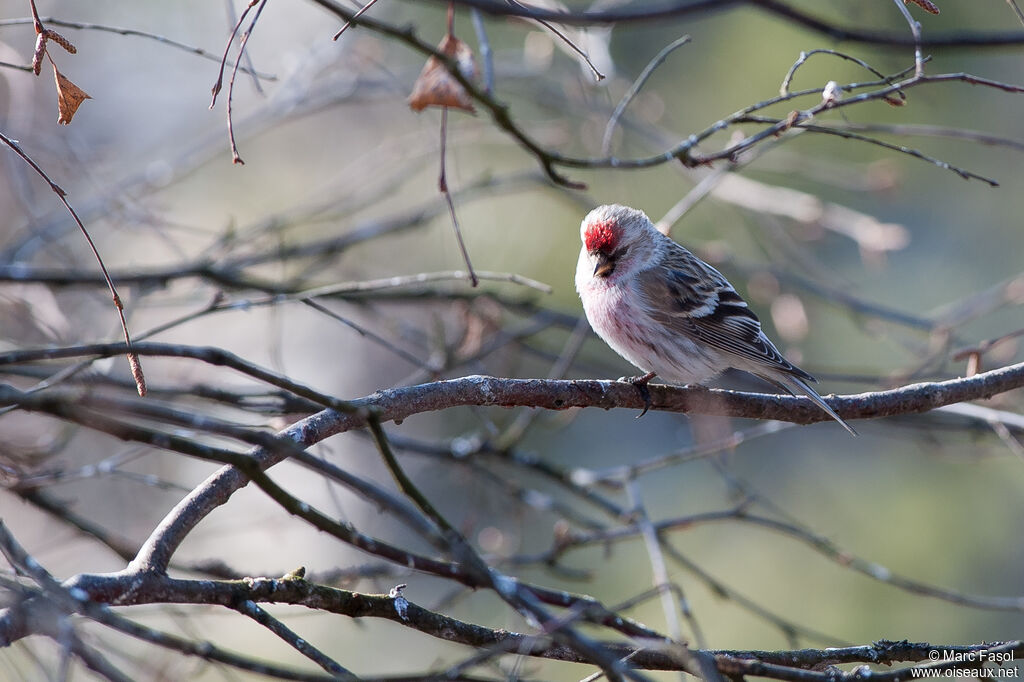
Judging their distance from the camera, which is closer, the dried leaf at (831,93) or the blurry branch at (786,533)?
the dried leaf at (831,93)

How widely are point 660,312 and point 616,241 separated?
0.32 metres

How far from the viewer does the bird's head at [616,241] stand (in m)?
3.43

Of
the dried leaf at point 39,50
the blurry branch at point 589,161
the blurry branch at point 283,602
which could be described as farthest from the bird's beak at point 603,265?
the dried leaf at point 39,50

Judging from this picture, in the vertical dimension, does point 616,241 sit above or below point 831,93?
above

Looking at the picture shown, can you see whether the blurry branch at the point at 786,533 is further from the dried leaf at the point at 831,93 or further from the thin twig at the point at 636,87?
the dried leaf at the point at 831,93

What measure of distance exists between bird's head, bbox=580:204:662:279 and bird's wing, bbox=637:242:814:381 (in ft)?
0.26

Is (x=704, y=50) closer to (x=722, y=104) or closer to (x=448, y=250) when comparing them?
(x=722, y=104)

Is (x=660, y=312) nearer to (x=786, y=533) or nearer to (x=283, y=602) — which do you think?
(x=786, y=533)

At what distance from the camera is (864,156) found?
18.4ft

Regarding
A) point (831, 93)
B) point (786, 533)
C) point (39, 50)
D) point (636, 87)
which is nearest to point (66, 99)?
point (39, 50)

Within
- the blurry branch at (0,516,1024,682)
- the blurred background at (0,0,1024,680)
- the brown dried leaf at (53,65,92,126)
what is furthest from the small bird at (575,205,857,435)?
the brown dried leaf at (53,65,92,126)

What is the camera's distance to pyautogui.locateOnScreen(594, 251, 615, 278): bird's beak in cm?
339

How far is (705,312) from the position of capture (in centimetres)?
349

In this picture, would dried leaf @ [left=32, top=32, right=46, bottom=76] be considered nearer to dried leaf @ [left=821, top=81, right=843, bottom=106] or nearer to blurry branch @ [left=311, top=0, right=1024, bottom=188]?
blurry branch @ [left=311, top=0, right=1024, bottom=188]
